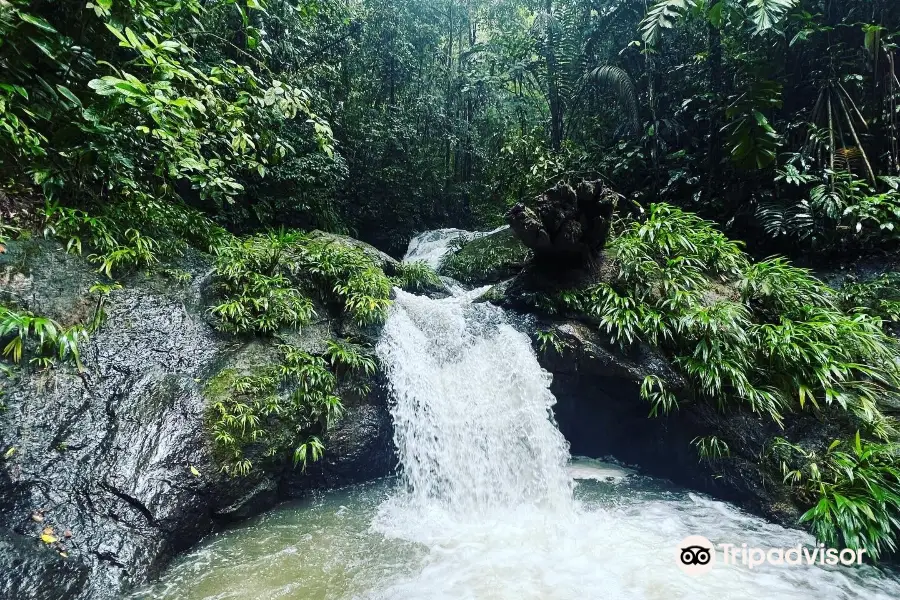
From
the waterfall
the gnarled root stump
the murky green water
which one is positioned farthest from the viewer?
the gnarled root stump

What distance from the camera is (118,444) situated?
342 centimetres

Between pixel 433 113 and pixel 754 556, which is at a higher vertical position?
pixel 433 113

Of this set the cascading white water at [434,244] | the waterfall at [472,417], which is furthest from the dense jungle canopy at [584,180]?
the cascading white water at [434,244]

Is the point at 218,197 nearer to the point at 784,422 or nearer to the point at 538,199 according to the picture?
the point at 538,199

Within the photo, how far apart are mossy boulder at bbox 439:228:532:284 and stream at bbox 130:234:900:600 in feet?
7.55

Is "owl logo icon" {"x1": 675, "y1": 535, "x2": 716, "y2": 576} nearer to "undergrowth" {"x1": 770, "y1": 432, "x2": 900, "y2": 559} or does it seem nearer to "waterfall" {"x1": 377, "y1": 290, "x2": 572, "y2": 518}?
"undergrowth" {"x1": 770, "y1": 432, "x2": 900, "y2": 559}

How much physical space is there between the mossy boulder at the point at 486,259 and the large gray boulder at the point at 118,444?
168 inches

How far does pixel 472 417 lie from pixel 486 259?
424 centimetres

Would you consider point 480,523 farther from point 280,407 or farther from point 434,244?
point 434,244

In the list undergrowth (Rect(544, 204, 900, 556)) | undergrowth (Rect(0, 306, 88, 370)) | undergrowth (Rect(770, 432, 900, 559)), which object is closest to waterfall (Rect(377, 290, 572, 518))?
undergrowth (Rect(544, 204, 900, 556))

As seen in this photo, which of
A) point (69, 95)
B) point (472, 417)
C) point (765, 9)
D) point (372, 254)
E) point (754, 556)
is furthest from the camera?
point (372, 254)

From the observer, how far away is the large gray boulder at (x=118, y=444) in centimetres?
288

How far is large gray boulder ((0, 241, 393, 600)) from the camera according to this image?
2883 mm

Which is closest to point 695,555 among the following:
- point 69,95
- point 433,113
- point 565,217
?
point 565,217
